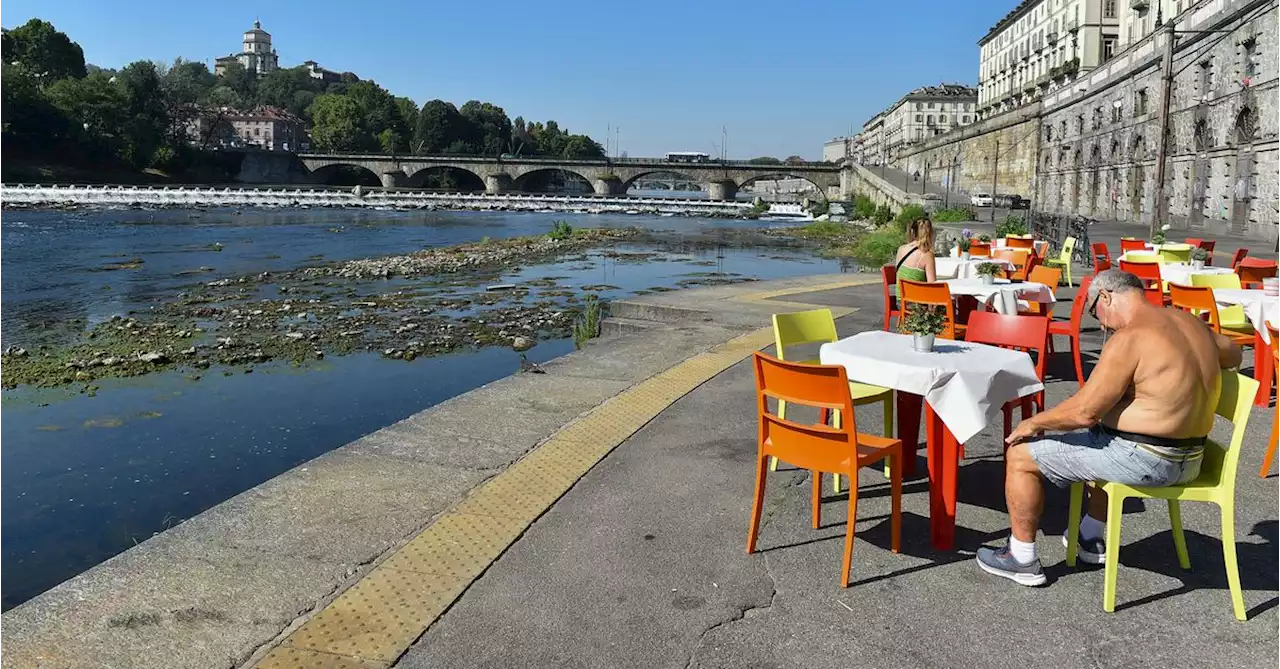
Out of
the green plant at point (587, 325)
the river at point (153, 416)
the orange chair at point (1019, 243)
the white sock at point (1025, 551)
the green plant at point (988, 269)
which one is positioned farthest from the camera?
the orange chair at point (1019, 243)

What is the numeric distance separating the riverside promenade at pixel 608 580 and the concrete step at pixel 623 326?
17.0ft

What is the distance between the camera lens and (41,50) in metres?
102

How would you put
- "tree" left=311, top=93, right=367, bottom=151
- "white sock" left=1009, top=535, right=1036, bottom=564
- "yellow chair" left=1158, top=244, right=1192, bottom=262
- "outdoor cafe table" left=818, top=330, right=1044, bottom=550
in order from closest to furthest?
"white sock" left=1009, top=535, right=1036, bottom=564 → "outdoor cafe table" left=818, top=330, right=1044, bottom=550 → "yellow chair" left=1158, top=244, right=1192, bottom=262 → "tree" left=311, top=93, right=367, bottom=151

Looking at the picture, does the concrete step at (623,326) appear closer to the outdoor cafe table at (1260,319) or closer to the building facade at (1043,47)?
the outdoor cafe table at (1260,319)

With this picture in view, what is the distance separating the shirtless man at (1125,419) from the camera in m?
3.38

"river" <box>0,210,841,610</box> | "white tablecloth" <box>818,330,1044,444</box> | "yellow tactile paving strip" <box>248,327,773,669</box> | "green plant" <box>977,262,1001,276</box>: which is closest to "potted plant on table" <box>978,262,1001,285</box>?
"green plant" <box>977,262,1001,276</box>

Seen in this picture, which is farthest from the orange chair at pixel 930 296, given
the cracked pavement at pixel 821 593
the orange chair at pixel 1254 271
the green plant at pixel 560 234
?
the green plant at pixel 560 234

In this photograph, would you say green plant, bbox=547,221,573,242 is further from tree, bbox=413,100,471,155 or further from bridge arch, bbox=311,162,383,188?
tree, bbox=413,100,471,155

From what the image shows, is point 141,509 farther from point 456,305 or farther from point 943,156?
point 943,156

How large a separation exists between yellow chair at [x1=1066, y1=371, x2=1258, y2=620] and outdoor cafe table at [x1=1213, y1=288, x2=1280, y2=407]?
7.71ft

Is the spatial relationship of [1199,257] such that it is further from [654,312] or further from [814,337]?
→ [814,337]

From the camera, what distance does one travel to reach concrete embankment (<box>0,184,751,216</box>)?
189 feet

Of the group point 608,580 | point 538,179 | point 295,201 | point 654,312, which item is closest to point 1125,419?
point 608,580

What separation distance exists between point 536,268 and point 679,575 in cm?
1961
